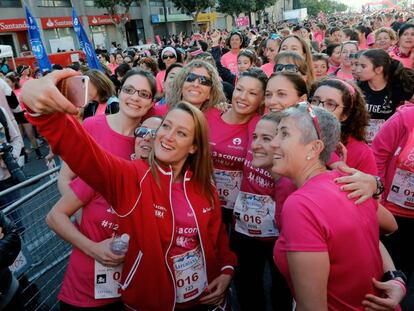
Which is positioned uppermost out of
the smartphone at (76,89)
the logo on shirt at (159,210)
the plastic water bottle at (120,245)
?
the smartphone at (76,89)

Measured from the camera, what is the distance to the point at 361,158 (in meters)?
2.37

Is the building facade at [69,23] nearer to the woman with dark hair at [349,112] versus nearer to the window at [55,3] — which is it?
the window at [55,3]

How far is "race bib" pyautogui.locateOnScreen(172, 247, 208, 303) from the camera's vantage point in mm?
2094

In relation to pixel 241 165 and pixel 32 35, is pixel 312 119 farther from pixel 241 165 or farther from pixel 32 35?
pixel 32 35

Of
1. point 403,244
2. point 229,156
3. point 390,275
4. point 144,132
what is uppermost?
point 144,132

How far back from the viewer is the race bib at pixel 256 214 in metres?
2.61

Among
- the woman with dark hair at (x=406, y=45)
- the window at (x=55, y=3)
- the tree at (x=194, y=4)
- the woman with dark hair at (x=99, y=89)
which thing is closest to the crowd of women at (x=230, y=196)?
the woman with dark hair at (x=99, y=89)

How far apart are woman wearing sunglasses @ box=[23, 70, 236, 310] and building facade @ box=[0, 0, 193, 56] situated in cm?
2352

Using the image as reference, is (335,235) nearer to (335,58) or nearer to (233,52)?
(335,58)

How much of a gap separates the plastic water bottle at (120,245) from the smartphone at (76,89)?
0.91 metres

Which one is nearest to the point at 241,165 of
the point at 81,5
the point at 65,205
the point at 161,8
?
the point at 65,205

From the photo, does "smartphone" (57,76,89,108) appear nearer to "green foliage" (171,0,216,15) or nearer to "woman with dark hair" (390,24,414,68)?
"woman with dark hair" (390,24,414,68)

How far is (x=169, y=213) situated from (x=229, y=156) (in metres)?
1.01

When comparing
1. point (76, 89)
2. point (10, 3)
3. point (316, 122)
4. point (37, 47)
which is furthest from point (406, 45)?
point (10, 3)
